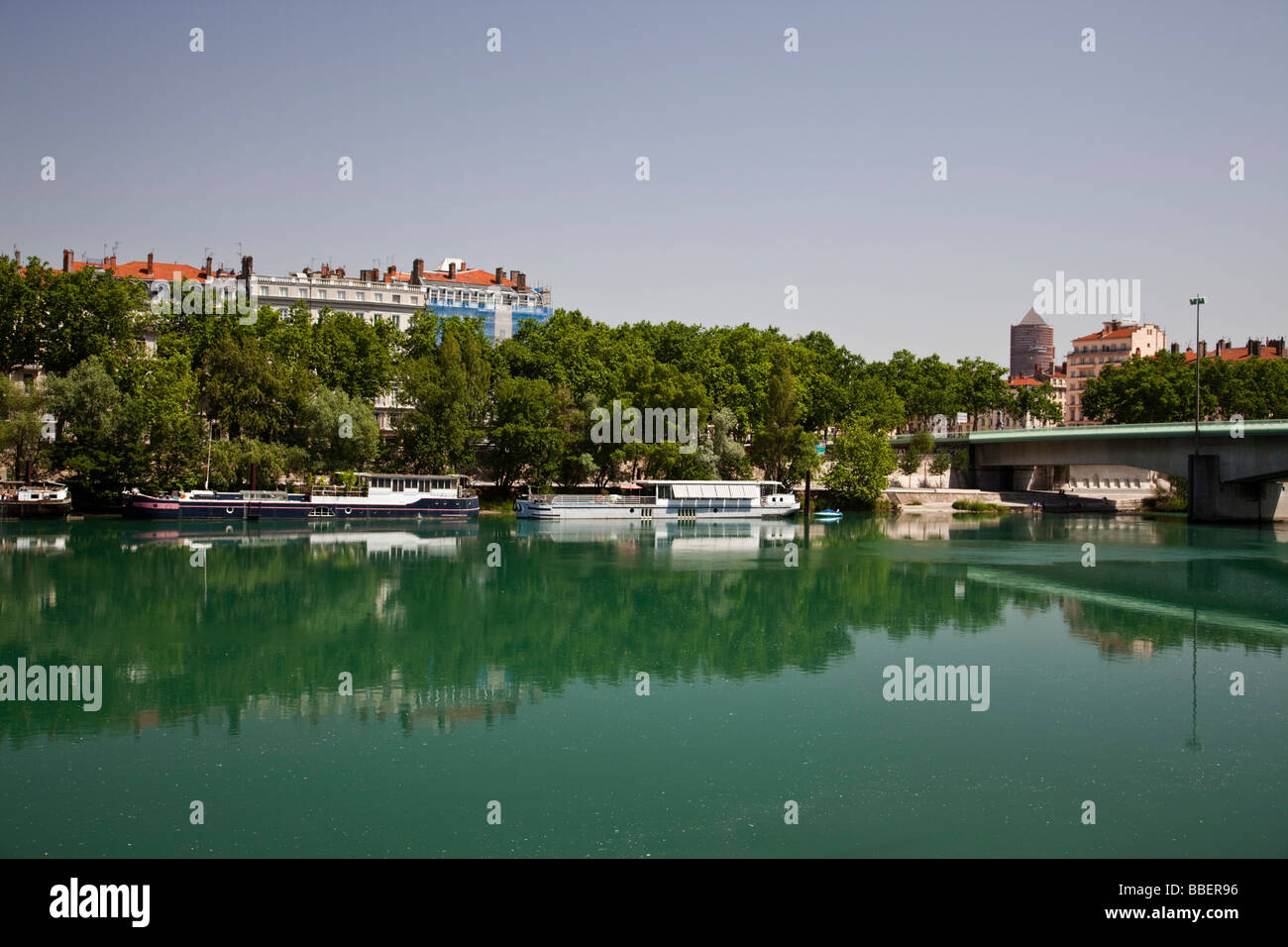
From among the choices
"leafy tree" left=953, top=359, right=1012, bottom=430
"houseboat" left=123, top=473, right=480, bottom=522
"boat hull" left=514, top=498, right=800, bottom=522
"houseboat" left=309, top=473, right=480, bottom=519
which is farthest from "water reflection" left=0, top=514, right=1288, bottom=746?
"leafy tree" left=953, top=359, right=1012, bottom=430

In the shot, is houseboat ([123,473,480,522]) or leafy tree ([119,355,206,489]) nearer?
houseboat ([123,473,480,522])

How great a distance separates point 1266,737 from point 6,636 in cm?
2459

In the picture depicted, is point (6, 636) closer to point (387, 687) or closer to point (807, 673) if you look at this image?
point (387, 687)

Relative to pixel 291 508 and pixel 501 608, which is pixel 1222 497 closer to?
pixel 501 608

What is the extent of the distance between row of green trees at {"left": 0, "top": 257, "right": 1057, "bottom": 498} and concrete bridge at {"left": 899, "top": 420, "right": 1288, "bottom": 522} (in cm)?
1316

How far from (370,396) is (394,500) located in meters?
12.5

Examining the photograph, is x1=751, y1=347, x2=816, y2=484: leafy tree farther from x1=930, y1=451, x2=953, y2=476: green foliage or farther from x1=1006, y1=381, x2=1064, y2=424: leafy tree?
x1=1006, y1=381, x2=1064, y2=424: leafy tree

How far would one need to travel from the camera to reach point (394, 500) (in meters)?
58.4

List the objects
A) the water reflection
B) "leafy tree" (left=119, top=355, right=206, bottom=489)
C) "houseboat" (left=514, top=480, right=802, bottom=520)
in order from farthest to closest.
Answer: "houseboat" (left=514, top=480, right=802, bottom=520) < "leafy tree" (left=119, top=355, right=206, bottom=489) < the water reflection

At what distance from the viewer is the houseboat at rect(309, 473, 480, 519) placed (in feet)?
187

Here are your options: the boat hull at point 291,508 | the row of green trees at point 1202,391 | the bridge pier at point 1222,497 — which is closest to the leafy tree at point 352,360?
the boat hull at point 291,508

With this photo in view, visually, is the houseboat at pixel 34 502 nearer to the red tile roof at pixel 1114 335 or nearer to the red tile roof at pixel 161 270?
the red tile roof at pixel 161 270

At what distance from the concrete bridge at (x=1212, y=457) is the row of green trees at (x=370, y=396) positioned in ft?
43.2

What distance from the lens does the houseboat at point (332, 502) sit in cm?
5384
